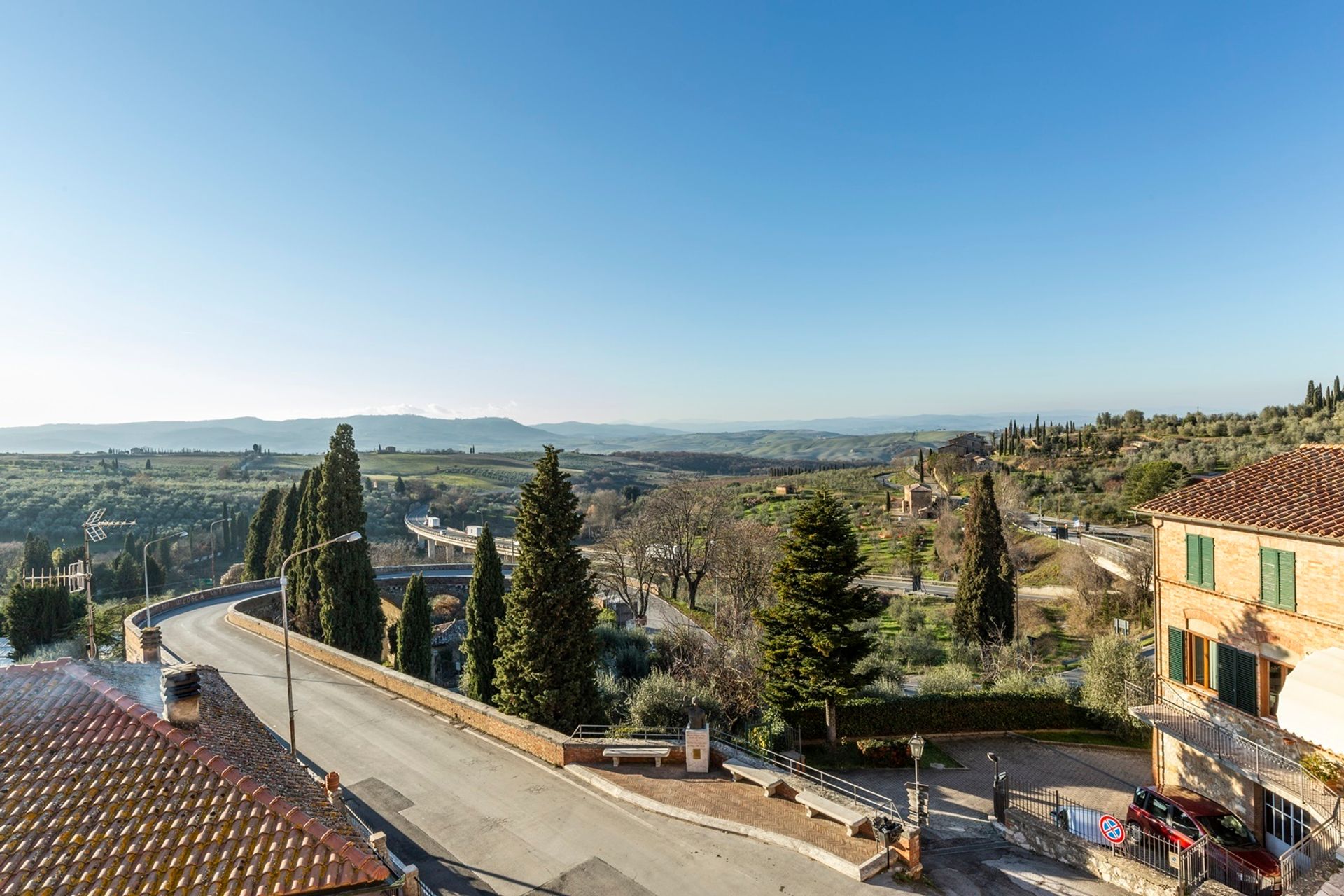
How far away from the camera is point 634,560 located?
3884cm

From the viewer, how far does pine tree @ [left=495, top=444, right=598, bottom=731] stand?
724 inches

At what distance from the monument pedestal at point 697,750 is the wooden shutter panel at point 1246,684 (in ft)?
40.8

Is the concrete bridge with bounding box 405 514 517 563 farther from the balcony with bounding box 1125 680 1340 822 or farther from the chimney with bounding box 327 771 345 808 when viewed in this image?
the balcony with bounding box 1125 680 1340 822

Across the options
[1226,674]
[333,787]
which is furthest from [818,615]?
[333,787]

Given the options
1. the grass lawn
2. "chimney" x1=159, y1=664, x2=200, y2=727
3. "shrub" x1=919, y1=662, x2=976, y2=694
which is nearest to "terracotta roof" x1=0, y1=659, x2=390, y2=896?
"chimney" x1=159, y1=664, x2=200, y2=727

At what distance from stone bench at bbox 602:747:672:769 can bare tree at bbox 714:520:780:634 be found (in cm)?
1532

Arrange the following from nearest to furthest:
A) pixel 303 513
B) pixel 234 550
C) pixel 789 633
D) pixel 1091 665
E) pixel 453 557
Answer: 1. pixel 789 633
2. pixel 1091 665
3. pixel 303 513
4. pixel 453 557
5. pixel 234 550

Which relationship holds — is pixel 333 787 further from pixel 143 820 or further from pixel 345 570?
pixel 345 570

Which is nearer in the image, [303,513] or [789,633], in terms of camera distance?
[789,633]

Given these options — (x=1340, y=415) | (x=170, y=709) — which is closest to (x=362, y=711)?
(x=170, y=709)

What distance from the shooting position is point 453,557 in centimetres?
6550

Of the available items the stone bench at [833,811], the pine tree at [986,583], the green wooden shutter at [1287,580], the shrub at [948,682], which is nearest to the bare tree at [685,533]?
the pine tree at [986,583]

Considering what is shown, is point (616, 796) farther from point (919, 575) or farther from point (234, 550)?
point (234, 550)

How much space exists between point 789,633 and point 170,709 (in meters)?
15.1
